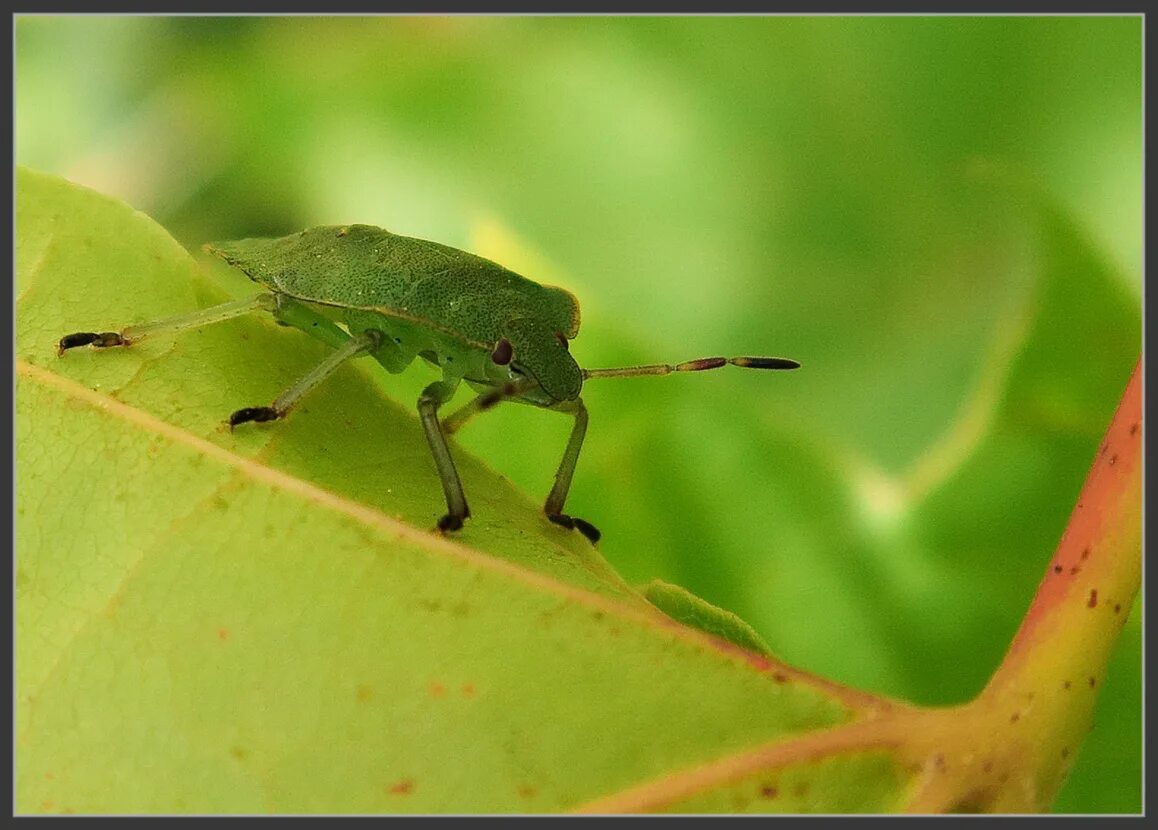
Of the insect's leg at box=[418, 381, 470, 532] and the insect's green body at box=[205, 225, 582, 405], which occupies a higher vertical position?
the insect's green body at box=[205, 225, 582, 405]

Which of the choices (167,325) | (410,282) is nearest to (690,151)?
(410,282)

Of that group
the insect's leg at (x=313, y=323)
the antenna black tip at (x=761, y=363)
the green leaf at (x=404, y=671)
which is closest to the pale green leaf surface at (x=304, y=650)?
the green leaf at (x=404, y=671)

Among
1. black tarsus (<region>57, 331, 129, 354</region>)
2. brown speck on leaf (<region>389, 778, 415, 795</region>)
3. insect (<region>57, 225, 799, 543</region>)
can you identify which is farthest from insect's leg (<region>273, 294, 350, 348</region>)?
brown speck on leaf (<region>389, 778, 415, 795</region>)

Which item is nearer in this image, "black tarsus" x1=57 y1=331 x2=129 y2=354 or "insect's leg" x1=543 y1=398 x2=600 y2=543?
"black tarsus" x1=57 y1=331 x2=129 y2=354

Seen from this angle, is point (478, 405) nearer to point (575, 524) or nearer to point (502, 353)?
point (502, 353)

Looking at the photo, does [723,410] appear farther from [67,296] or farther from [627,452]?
[67,296]

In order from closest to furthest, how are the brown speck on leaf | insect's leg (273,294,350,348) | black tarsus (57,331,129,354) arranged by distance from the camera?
1. the brown speck on leaf
2. black tarsus (57,331,129,354)
3. insect's leg (273,294,350,348)

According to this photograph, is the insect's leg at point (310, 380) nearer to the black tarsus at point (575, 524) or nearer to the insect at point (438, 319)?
the insect at point (438, 319)

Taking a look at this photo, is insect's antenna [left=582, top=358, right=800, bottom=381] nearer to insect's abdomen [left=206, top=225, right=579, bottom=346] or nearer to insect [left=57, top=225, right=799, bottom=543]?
insect [left=57, top=225, right=799, bottom=543]
